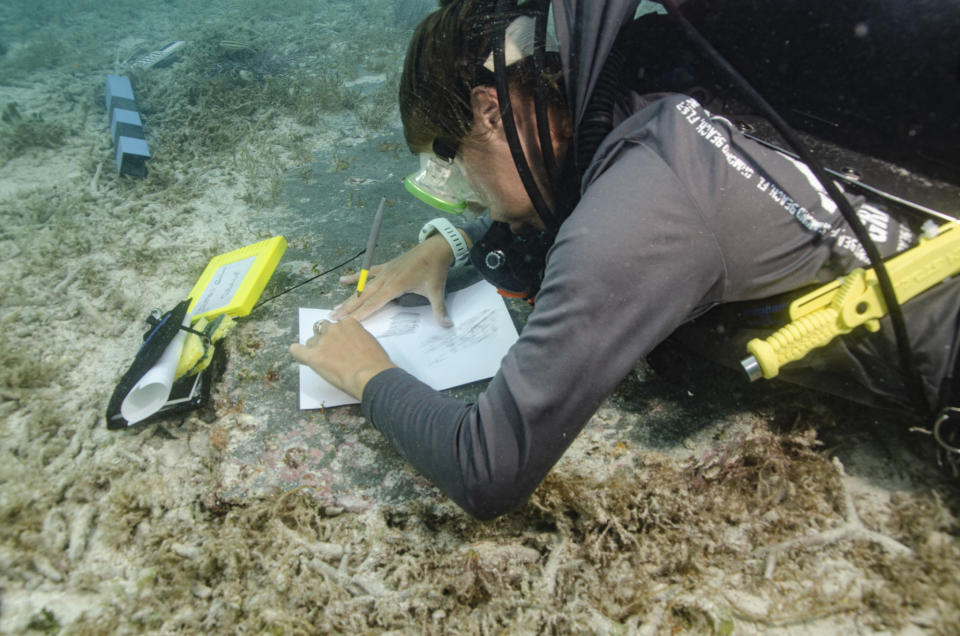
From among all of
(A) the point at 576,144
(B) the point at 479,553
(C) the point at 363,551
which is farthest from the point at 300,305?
(A) the point at 576,144

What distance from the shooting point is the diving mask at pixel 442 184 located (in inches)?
72.7

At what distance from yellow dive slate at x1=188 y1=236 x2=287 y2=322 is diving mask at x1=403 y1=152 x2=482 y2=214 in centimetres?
90

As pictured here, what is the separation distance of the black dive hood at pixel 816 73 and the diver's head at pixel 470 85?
51 mm

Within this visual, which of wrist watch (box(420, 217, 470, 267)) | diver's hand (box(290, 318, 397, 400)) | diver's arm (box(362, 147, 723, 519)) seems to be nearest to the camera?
diver's arm (box(362, 147, 723, 519))

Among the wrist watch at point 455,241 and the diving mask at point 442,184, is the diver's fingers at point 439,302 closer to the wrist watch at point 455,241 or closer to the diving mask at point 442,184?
the wrist watch at point 455,241

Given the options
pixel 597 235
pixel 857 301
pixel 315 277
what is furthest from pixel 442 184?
pixel 857 301

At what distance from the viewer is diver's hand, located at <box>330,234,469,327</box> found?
235 centimetres

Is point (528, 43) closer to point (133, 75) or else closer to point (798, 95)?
point (798, 95)

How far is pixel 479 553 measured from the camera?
5.24 ft

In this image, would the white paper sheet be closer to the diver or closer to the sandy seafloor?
the sandy seafloor

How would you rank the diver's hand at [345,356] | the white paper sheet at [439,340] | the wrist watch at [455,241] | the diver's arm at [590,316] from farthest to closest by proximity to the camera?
1. the wrist watch at [455,241]
2. the white paper sheet at [439,340]
3. the diver's hand at [345,356]
4. the diver's arm at [590,316]

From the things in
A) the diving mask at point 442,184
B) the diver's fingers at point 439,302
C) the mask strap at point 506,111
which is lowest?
the diver's fingers at point 439,302

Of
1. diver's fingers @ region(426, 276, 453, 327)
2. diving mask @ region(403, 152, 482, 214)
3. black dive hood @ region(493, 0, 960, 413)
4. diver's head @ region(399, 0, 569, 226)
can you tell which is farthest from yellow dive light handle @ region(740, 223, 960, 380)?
diver's fingers @ region(426, 276, 453, 327)

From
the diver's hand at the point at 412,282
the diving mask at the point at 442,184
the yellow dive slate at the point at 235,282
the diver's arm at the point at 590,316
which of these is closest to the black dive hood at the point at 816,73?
the diver's arm at the point at 590,316
